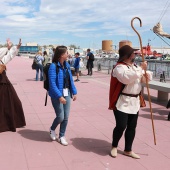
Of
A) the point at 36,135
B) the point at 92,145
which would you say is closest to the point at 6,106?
the point at 36,135

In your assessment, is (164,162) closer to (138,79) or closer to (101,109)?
(138,79)

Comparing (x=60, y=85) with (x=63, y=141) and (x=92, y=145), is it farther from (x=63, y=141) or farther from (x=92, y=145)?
(x=92, y=145)

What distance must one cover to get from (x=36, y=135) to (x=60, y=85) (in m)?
1.33

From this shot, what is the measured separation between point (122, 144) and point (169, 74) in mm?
11434

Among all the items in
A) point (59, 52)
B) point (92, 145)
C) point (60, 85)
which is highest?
point (59, 52)

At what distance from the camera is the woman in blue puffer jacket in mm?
4703

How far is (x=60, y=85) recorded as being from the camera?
4781 mm

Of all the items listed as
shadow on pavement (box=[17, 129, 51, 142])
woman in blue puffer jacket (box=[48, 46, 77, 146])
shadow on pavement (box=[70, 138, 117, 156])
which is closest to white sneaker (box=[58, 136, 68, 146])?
woman in blue puffer jacket (box=[48, 46, 77, 146])

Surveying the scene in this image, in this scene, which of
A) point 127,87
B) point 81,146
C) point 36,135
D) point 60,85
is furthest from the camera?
point 36,135

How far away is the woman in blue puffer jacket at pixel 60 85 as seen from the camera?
4.70 m

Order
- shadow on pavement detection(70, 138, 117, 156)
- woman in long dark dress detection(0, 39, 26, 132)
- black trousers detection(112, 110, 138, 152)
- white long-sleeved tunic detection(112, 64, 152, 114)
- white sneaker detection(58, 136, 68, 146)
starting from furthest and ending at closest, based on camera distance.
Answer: woman in long dark dress detection(0, 39, 26, 132)
white sneaker detection(58, 136, 68, 146)
shadow on pavement detection(70, 138, 117, 156)
black trousers detection(112, 110, 138, 152)
white long-sleeved tunic detection(112, 64, 152, 114)

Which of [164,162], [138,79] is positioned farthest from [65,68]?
[164,162]

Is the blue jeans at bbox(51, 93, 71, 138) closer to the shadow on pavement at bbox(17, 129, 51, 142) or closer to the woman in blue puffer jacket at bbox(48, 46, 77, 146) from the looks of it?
the woman in blue puffer jacket at bbox(48, 46, 77, 146)

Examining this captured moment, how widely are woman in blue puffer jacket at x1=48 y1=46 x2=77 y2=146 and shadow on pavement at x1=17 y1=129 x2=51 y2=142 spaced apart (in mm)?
482
